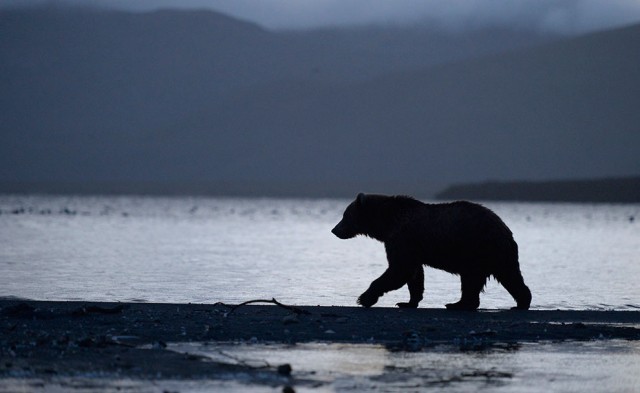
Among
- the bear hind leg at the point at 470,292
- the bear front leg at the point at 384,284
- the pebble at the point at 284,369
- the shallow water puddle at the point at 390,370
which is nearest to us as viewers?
the shallow water puddle at the point at 390,370

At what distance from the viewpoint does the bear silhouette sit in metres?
15.5

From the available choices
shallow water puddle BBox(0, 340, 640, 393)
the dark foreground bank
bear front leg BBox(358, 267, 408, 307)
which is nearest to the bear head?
bear front leg BBox(358, 267, 408, 307)

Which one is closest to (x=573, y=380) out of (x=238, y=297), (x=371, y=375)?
(x=371, y=375)

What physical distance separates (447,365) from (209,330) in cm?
304

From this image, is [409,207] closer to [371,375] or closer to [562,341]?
[562,341]

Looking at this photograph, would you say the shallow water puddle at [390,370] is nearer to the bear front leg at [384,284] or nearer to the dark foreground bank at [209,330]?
the dark foreground bank at [209,330]

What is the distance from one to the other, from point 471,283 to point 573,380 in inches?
227

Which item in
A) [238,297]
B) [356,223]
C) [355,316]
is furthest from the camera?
[238,297]

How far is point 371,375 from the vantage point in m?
9.95

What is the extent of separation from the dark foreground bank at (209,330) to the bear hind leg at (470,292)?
0.62 feet

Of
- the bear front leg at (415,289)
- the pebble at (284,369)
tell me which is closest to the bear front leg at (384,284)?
the bear front leg at (415,289)

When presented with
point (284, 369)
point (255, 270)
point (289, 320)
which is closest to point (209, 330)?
point (289, 320)

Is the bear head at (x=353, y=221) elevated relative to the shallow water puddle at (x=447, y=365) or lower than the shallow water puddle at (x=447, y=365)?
elevated

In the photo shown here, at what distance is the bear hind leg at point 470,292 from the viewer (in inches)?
615
